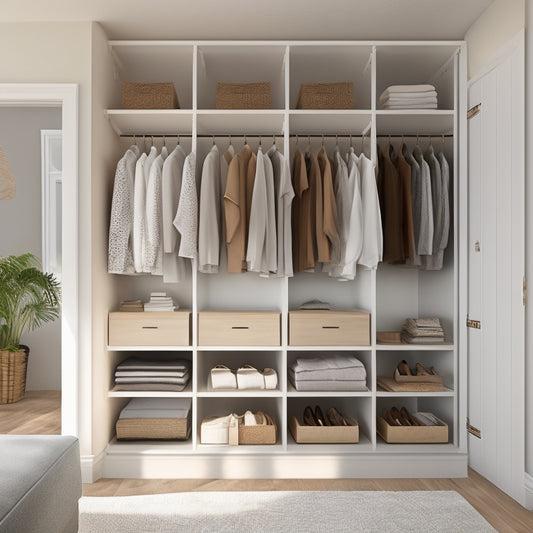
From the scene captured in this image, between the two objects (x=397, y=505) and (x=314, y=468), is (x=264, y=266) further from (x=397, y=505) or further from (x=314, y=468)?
(x=397, y=505)

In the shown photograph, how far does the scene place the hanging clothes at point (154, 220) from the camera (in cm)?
319

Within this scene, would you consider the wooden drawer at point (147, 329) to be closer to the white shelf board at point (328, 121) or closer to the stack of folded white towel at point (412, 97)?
the white shelf board at point (328, 121)

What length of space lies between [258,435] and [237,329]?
2.19 ft

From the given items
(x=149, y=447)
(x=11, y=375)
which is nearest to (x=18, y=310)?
(x=11, y=375)

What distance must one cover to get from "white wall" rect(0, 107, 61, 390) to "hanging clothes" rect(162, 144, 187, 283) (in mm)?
2060

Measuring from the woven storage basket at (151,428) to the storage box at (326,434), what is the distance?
731 millimetres

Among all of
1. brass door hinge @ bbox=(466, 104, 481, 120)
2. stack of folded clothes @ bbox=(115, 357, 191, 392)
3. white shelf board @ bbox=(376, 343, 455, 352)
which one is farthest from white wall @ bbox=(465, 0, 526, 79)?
stack of folded clothes @ bbox=(115, 357, 191, 392)

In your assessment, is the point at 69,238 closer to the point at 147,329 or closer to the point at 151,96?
the point at 147,329

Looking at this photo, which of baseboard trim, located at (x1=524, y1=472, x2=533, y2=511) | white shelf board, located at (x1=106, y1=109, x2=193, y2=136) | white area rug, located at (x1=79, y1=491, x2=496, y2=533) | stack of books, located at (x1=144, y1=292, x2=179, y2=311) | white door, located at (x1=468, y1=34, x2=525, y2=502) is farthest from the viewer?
stack of books, located at (x1=144, y1=292, x2=179, y2=311)

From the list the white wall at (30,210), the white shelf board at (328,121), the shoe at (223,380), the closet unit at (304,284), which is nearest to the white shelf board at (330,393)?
the closet unit at (304,284)

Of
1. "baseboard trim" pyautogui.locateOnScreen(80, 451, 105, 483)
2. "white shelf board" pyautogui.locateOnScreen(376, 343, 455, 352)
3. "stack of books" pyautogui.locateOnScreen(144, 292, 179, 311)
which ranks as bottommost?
"baseboard trim" pyautogui.locateOnScreen(80, 451, 105, 483)

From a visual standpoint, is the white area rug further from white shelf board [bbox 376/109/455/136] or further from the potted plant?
white shelf board [bbox 376/109/455/136]

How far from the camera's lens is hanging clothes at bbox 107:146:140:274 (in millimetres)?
3191

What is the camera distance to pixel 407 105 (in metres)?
3.34
